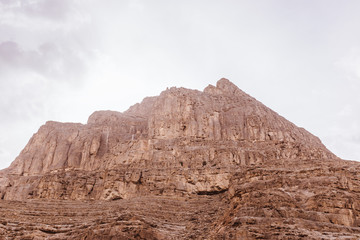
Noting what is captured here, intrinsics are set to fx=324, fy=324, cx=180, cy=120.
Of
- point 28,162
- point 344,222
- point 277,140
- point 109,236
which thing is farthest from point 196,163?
point 28,162

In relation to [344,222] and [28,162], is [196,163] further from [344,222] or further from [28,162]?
[28,162]

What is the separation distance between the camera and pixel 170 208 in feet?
145

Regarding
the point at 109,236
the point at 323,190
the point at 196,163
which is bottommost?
the point at 109,236

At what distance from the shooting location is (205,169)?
56.2 metres

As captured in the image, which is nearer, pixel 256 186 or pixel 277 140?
pixel 256 186

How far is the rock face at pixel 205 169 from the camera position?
89.1 feet

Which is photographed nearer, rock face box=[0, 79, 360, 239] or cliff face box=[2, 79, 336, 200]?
rock face box=[0, 79, 360, 239]

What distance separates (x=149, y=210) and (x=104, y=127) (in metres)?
53.3

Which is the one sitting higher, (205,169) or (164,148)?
(164,148)

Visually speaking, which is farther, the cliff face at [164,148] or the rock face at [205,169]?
→ the cliff face at [164,148]

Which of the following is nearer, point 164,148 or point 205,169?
point 205,169

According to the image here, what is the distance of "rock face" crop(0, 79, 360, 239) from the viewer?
27170 mm

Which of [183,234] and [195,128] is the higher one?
[195,128]

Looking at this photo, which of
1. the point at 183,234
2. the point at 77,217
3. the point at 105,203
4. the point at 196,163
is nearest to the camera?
the point at 183,234
